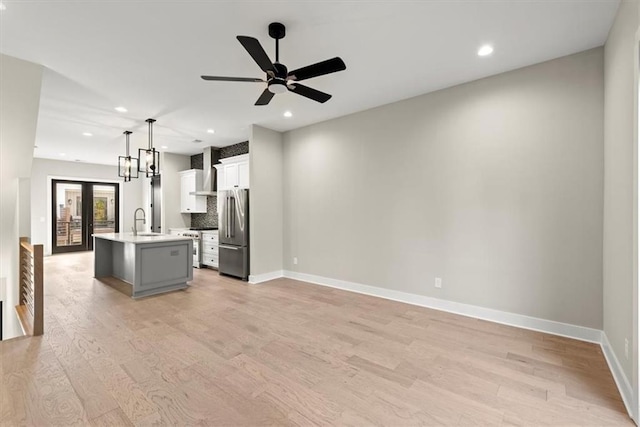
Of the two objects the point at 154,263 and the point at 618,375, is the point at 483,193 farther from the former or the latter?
the point at 154,263

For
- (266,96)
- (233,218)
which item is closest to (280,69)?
(266,96)

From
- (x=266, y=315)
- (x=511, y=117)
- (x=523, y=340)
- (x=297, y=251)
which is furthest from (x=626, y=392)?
(x=297, y=251)

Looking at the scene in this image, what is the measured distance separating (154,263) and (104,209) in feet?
22.1

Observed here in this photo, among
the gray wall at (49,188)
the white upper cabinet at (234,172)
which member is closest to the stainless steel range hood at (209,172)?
the white upper cabinet at (234,172)

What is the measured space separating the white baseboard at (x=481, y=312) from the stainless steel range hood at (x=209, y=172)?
3702mm

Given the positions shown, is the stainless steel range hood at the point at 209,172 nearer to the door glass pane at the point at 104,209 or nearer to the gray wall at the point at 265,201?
the gray wall at the point at 265,201

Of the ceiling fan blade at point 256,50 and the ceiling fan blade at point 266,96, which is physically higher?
the ceiling fan blade at point 256,50

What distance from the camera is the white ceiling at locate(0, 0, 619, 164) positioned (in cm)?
239

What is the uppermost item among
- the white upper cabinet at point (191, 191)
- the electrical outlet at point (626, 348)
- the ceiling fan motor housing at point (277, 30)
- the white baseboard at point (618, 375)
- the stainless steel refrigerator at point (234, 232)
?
the ceiling fan motor housing at point (277, 30)

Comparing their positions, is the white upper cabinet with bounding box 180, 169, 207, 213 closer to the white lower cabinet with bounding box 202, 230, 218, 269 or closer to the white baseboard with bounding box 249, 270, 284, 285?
the white lower cabinet with bounding box 202, 230, 218, 269

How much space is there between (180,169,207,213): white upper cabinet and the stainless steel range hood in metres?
0.22

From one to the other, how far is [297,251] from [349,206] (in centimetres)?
147

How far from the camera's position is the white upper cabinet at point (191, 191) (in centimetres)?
743

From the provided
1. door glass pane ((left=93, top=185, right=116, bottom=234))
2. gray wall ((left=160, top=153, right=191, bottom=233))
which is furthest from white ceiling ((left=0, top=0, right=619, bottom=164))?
door glass pane ((left=93, top=185, right=116, bottom=234))
